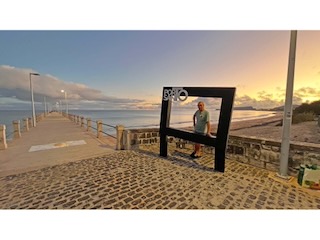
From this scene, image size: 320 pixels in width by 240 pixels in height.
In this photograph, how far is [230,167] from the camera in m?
4.52

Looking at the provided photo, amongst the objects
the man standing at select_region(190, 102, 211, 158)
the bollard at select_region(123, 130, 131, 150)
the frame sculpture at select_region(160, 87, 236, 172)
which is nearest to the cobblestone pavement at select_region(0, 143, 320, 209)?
the frame sculpture at select_region(160, 87, 236, 172)

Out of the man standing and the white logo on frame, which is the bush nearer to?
the man standing

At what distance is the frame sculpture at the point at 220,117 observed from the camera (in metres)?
4.00

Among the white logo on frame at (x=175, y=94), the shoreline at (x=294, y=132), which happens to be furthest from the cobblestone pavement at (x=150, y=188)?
the shoreline at (x=294, y=132)

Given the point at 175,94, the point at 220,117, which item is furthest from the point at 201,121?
the point at 175,94

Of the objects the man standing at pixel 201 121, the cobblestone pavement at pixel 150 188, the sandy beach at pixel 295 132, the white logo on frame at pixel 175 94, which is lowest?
the sandy beach at pixel 295 132

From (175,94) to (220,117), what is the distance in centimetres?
162

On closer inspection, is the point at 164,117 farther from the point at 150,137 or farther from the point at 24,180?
the point at 24,180

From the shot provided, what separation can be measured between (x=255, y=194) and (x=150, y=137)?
445 centimetres

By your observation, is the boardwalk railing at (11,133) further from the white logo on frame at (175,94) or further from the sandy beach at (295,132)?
the sandy beach at (295,132)

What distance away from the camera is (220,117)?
4.12m

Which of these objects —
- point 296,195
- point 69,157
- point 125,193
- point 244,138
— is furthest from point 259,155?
point 69,157

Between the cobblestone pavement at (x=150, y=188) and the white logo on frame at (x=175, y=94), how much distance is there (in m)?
2.02

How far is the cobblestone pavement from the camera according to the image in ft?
9.34
